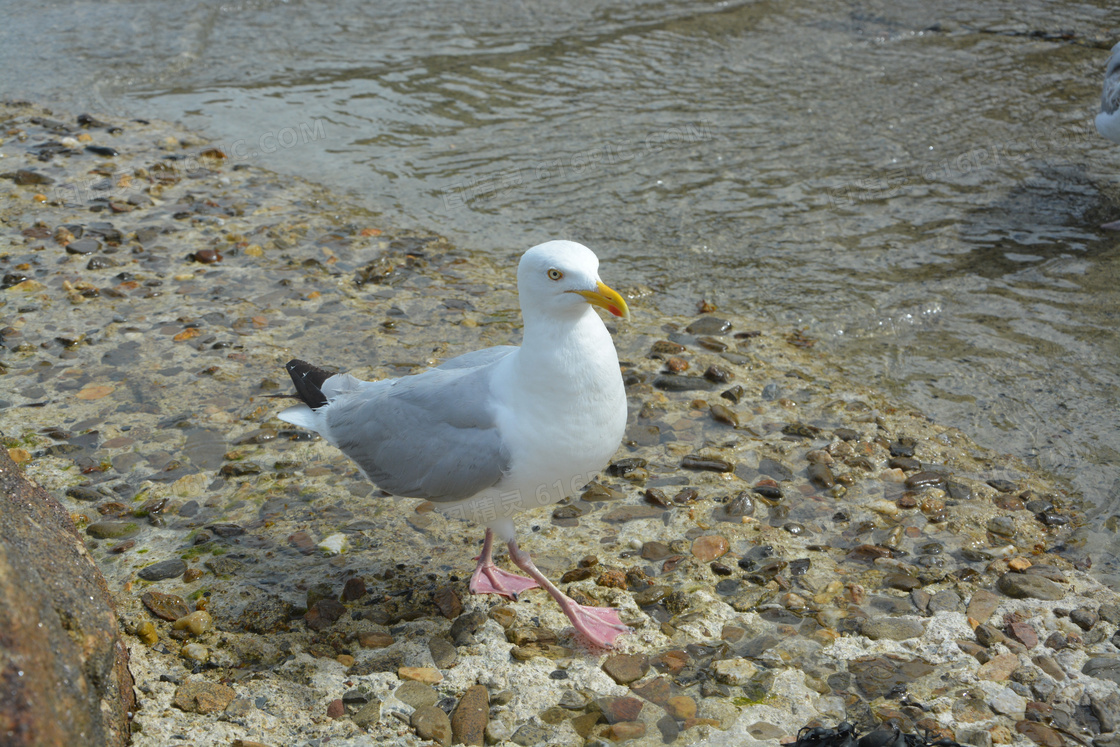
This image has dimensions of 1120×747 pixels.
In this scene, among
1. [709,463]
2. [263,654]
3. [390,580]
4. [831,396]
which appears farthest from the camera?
[831,396]

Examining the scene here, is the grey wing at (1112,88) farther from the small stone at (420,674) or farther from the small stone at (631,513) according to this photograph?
the small stone at (420,674)

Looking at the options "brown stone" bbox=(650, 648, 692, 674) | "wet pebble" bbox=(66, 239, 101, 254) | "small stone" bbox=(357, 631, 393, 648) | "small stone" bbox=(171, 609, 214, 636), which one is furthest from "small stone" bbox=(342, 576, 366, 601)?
"wet pebble" bbox=(66, 239, 101, 254)

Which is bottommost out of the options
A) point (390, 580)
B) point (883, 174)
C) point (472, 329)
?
point (390, 580)

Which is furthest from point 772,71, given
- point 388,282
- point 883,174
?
point 388,282

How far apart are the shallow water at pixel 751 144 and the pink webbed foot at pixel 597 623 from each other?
238 cm

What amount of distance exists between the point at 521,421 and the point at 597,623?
33.5 inches

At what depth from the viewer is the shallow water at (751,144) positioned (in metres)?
5.43

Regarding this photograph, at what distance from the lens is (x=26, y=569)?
2.34 meters

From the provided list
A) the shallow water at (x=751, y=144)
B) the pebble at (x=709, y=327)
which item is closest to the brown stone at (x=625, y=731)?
the shallow water at (x=751, y=144)

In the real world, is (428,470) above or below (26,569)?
below

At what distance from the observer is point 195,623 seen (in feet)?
11.0

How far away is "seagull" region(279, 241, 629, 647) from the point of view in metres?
3.23

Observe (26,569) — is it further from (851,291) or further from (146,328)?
(851,291)

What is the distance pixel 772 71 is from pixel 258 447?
23.7 feet
